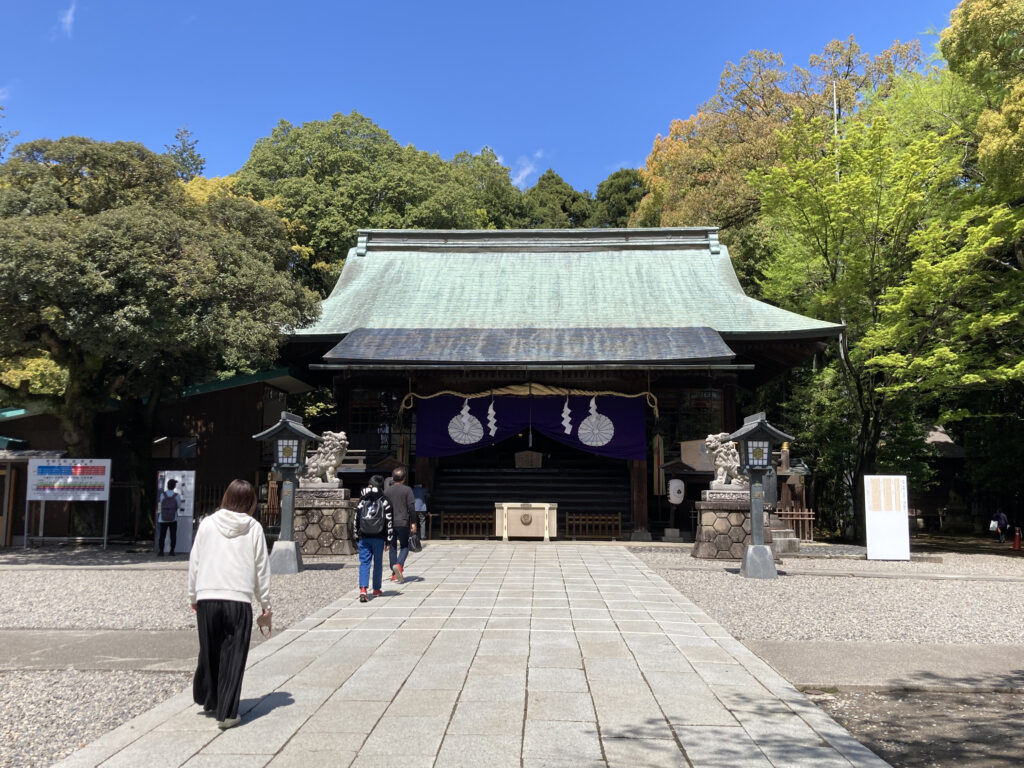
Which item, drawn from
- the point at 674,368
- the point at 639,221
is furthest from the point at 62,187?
the point at 639,221

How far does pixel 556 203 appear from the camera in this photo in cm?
4766

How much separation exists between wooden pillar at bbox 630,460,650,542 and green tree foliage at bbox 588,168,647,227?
100 ft

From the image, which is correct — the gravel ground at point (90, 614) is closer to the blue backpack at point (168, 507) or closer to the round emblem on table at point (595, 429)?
the blue backpack at point (168, 507)

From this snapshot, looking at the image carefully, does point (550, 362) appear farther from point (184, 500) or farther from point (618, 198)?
point (618, 198)

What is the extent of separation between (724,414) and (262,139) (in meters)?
24.0

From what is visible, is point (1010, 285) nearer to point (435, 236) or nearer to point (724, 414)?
point (724, 414)

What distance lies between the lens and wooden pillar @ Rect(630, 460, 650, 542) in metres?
17.2

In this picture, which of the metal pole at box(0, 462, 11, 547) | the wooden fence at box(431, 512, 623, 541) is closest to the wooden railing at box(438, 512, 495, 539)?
the wooden fence at box(431, 512, 623, 541)

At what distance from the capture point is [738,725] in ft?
14.5

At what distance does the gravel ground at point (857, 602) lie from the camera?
7.36 m

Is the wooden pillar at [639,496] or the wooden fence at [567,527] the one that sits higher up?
the wooden pillar at [639,496]

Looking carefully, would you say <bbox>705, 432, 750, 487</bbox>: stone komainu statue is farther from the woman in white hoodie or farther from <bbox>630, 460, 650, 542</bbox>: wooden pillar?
the woman in white hoodie

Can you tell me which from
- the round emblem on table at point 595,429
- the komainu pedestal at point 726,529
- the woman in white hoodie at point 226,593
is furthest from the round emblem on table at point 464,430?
the woman in white hoodie at point 226,593

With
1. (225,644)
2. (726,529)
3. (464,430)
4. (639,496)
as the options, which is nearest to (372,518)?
(225,644)
